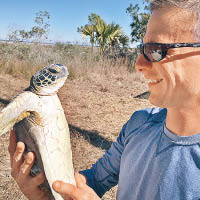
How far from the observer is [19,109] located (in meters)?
0.99

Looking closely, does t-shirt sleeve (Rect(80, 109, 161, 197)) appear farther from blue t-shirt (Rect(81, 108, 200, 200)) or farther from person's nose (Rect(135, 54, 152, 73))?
person's nose (Rect(135, 54, 152, 73))

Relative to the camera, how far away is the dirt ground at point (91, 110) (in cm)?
406

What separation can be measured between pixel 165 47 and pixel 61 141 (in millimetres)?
582

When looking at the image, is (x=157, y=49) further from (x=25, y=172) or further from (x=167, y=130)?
(x=25, y=172)

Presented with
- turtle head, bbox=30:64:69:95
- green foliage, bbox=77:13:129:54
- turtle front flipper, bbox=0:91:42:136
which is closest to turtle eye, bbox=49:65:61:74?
turtle head, bbox=30:64:69:95

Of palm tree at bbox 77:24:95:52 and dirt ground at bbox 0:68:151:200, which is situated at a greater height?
palm tree at bbox 77:24:95:52

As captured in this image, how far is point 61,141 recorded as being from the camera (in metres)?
1.05

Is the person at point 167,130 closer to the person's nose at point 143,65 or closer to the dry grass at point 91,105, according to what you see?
the person's nose at point 143,65

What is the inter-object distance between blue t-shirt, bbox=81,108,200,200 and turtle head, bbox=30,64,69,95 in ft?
1.49

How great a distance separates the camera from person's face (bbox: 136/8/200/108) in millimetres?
968

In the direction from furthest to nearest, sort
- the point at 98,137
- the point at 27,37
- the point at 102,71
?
the point at 27,37 → the point at 102,71 → the point at 98,137

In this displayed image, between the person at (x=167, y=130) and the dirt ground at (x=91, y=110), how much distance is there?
97.5 inches

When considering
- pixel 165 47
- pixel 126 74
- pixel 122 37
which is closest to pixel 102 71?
pixel 126 74

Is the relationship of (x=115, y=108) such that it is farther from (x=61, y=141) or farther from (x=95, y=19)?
(x=95, y=19)
